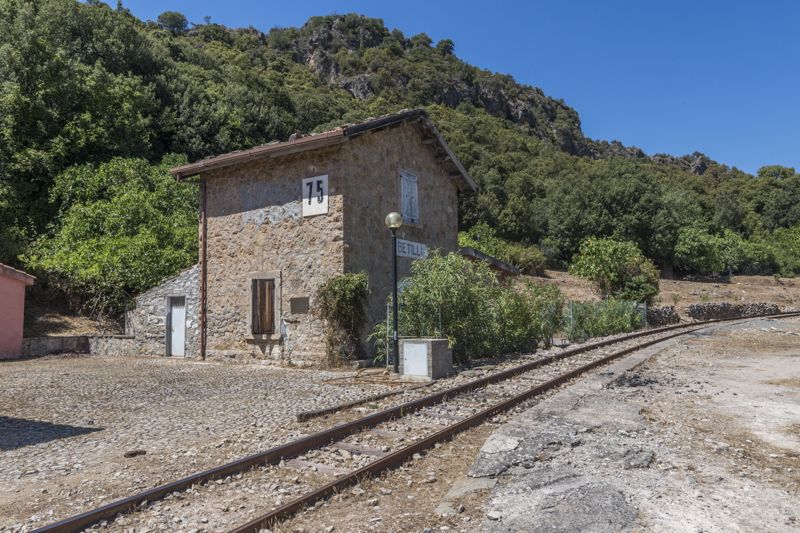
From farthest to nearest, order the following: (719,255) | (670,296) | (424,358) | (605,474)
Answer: (719,255), (670,296), (424,358), (605,474)

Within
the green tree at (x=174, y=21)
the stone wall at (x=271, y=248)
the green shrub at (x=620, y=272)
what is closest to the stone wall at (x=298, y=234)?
the stone wall at (x=271, y=248)

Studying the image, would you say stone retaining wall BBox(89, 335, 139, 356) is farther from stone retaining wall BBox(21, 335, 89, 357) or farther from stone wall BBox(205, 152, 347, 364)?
stone wall BBox(205, 152, 347, 364)

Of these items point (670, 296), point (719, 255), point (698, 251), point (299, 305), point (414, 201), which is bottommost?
point (299, 305)

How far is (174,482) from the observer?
4.52m

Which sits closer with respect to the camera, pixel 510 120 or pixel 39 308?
pixel 39 308

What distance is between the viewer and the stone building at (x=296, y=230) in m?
13.7

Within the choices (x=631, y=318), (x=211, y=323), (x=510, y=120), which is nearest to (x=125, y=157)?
(x=211, y=323)

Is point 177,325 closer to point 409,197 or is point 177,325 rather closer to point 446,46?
point 409,197

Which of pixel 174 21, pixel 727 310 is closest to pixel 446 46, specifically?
pixel 174 21

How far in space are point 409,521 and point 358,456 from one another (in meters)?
1.62

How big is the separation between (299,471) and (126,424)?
10.9ft

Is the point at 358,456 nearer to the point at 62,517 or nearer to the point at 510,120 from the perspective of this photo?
the point at 62,517

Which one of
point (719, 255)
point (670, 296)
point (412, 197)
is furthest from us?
point (719, 255)

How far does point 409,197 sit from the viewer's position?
16188 millimetres
